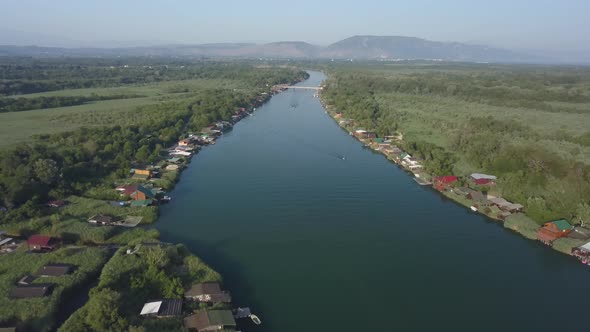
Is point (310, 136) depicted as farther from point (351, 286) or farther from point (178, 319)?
point (178, 319)

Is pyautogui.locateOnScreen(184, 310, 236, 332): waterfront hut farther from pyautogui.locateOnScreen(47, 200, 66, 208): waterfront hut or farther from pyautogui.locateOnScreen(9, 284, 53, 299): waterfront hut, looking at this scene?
pyautogui.locateOnScreen(47, 200, 66, 208): waterfront hut

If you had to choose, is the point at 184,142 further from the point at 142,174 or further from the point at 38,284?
the point at 38,284

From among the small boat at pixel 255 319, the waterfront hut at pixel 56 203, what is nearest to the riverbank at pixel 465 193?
the small boat at pixel 255 319

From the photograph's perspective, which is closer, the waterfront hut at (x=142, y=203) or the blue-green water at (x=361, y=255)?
the blue-green water at (x=361, y=255)

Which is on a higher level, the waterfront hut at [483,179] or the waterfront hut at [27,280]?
the waterfront hut at [483,179]

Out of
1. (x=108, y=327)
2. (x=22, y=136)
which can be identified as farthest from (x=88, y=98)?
(x=108, y=327)

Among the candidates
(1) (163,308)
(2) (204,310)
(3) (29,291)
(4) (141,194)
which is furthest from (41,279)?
(4) (141,194)

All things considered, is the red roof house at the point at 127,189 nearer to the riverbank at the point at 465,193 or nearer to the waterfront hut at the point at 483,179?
the riverbank at the point at 465,193
